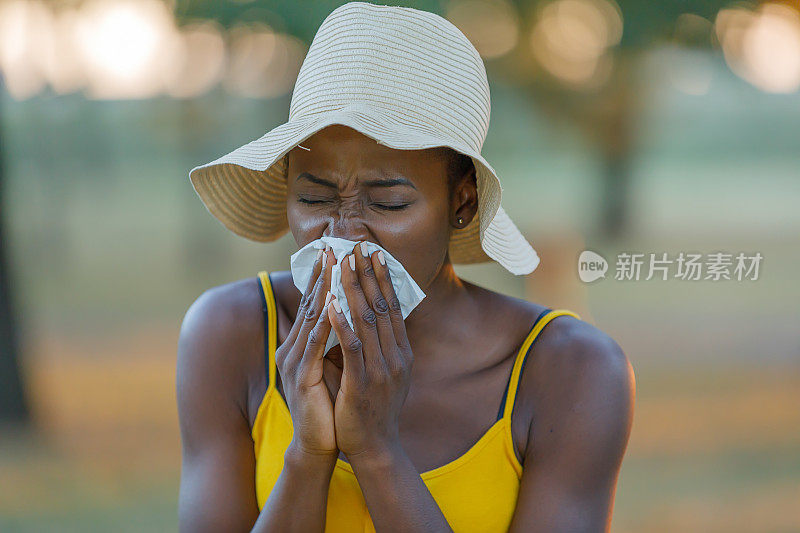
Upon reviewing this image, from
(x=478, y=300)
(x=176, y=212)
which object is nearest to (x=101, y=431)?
(x=478, y=300)

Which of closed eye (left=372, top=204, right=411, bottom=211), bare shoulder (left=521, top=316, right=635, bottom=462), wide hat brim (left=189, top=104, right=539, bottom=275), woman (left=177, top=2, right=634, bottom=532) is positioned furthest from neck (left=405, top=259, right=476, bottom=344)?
closed eye (left=372, top=204, right=411, bottom=211)

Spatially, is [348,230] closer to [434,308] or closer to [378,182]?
[378,182]

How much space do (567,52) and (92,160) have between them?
5.44 meters

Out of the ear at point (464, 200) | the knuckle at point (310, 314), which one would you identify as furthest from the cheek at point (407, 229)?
the knuckle at point (310, 314)

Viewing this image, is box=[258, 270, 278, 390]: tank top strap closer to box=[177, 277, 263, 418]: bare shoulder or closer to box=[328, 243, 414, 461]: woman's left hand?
box=[177, 277, 263, 418]: bare shoulder

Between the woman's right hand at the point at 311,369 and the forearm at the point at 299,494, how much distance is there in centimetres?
2

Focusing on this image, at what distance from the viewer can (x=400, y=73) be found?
1.92 m

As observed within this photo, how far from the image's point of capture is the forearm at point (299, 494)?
1.84 meters

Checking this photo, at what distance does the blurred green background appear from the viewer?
4.97 m

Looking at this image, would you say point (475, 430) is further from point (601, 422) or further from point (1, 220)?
point (1, 220)

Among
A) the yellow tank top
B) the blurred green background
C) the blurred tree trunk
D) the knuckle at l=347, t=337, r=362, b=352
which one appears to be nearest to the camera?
the knuckle at l=347, t=337, r=362, b=352

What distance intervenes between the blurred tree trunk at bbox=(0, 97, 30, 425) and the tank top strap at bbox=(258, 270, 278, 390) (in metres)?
→ 4.35

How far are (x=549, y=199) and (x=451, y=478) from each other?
18.4 feet

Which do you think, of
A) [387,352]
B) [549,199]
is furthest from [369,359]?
[549,199]
